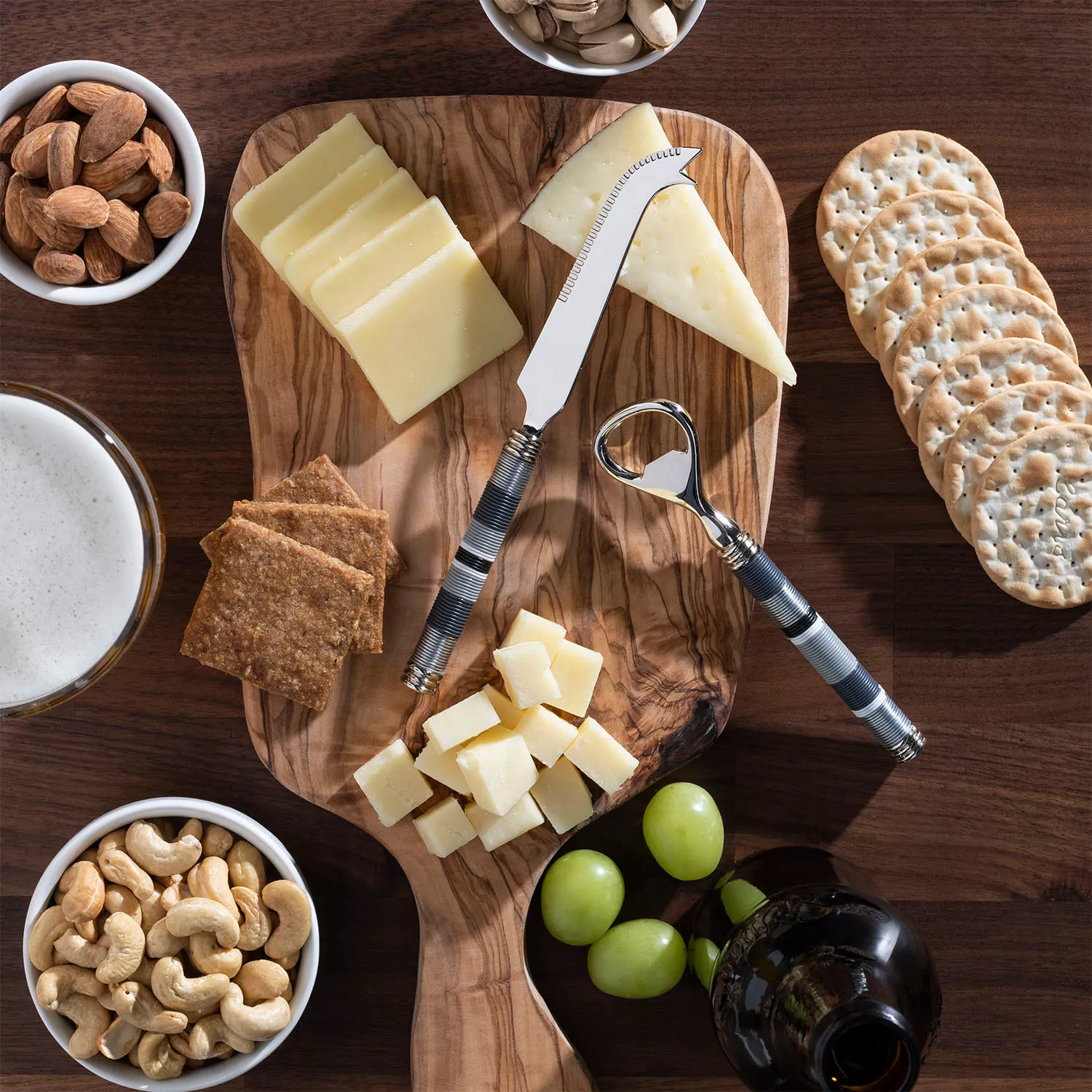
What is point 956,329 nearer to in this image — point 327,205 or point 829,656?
point 829,656

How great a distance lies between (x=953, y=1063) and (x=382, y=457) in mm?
1300

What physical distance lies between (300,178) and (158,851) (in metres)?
0.96

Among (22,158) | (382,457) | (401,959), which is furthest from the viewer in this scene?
(401,959)

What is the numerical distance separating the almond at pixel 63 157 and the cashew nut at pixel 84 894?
92 centimetres

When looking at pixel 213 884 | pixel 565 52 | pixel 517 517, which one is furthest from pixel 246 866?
pixel 565 52

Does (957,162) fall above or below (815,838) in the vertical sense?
above

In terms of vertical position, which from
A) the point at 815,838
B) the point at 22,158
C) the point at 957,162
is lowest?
the point at 815,838

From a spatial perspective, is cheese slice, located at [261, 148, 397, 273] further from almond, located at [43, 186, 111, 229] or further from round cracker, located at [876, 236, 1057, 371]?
round cracker, located at [876, 236, 1057, 371]

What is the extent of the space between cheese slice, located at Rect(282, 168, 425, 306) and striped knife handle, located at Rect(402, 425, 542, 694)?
A: 346 mm

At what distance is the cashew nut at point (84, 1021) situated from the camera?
1276 millimetres

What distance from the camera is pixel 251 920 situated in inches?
51.3

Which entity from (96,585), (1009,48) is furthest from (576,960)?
(1009,48)

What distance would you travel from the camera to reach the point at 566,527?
136 cm

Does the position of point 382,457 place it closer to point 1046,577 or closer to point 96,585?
point 96,585
